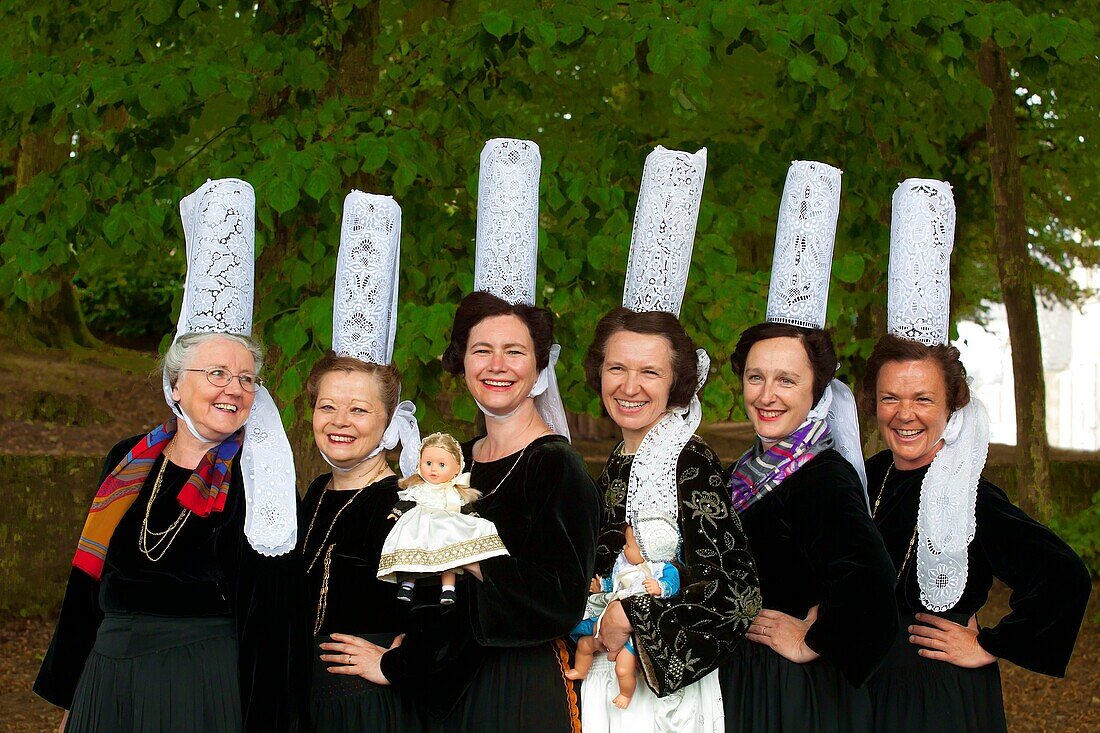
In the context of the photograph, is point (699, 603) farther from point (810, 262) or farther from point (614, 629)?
point (810, 262)

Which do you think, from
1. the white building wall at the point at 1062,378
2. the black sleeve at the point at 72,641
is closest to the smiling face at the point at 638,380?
the black sleeve at the point at 72,641

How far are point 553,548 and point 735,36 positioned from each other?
243cm

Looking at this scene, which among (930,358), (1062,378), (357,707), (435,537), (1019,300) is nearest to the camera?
(435,537)

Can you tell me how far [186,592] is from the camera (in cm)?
325

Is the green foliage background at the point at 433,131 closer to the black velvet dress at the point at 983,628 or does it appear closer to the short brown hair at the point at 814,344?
the short brown hair at the point at 814,344

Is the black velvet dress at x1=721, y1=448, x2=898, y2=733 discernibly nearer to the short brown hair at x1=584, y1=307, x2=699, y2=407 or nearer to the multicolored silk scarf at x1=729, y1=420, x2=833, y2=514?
the multicolored silk scarf at x1=729, y1=420, x2=833, y2=514

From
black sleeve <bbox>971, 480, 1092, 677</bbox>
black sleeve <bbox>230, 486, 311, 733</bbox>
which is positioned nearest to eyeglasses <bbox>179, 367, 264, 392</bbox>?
black sleeve <bbox>230, 486, 311, 733</bbox>

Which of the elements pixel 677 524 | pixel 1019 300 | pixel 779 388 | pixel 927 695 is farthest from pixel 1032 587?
pixel 1019 300

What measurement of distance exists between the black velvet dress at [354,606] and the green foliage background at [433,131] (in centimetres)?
119

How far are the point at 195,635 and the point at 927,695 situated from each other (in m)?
2.02

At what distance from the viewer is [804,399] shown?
354 centimetres

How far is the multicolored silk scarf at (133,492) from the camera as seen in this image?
3289 mm

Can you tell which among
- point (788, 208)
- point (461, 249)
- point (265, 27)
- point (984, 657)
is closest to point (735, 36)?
point (788, 208)

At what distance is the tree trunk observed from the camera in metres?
8.91
